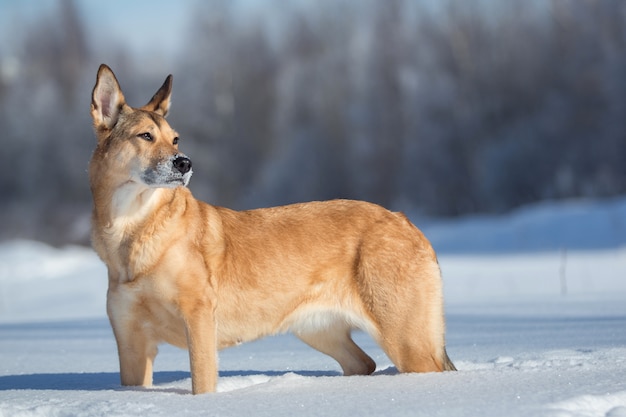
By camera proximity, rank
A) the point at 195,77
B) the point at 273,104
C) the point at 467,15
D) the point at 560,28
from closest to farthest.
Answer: the point at 560,28 < the point at 467,15 < the point at 195,77 < the point at 273,104

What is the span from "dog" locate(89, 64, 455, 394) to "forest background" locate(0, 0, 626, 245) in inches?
916

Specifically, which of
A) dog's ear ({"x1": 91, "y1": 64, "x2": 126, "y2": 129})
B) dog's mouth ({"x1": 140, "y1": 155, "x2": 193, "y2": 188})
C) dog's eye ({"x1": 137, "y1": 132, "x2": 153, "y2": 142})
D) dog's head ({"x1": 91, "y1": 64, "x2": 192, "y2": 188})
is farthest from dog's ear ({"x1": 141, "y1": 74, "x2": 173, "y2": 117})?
dog's mouth ({"x1": 140, "y1": 155, "x2": 193, "y2": 188})

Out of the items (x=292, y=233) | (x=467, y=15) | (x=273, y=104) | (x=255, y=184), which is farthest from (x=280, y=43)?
(x=292, y=233)

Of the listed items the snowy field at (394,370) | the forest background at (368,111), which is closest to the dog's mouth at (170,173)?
the snowy field at (394,370)

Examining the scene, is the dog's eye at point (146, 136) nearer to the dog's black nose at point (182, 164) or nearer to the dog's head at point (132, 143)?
the dog's head at point (132, 143)

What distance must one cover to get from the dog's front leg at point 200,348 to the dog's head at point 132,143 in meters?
0.78

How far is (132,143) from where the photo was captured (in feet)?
16.2

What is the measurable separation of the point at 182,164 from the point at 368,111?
29.5m

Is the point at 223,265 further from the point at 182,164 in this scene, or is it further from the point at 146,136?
the point at 146,136

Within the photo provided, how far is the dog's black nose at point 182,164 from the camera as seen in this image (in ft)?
15.8

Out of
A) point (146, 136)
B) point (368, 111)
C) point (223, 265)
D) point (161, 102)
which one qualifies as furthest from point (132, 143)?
point (368, 111)

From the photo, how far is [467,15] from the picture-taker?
33125mm

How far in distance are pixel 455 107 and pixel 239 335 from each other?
28157 millimetres

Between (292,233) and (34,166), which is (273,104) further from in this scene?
(292,233)
